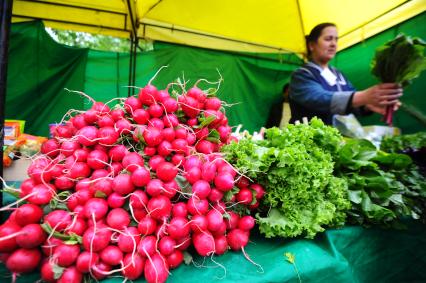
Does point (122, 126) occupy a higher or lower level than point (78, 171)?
higher

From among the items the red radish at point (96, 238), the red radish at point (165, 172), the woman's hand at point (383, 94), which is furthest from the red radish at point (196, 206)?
the woman's hand at point (383, 94)

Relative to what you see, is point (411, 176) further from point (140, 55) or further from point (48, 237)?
point (140, 55)

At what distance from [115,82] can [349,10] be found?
4.49 m

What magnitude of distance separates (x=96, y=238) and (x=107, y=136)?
454 mm

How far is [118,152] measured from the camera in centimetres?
119

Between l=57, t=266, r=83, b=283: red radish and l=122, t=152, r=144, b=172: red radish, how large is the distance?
42cm

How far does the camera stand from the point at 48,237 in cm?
94

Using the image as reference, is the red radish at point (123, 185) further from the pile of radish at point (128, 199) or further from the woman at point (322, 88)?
the woman at point (322, 88)

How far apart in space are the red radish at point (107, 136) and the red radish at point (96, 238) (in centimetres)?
39

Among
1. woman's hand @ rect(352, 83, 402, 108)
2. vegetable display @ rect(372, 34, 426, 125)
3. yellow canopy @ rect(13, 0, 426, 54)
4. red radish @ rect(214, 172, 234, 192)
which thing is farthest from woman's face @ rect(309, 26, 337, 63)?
red radish @ rect(214, 172, 234, 192)

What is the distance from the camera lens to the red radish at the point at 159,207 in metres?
1.02

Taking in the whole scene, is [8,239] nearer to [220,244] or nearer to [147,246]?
[147,246]

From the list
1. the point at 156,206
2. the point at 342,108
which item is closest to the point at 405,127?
the point at 342,108

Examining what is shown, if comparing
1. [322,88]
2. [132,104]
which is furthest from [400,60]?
[132,104]
